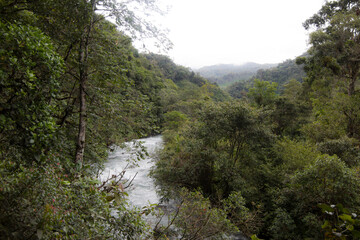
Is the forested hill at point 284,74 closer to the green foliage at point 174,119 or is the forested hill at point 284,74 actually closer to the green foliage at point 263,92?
the green foliage at point 263,92

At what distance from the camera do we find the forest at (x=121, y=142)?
2600mm

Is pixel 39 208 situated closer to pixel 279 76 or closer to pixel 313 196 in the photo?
pixel 313 196

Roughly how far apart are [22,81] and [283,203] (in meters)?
10.1

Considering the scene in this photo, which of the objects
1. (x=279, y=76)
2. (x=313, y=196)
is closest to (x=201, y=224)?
(x=313, y=196)

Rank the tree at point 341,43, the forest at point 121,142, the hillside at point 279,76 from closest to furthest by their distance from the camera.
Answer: the forest at point 121,142 < the tree at point 341,43 < the hillside at point 279,76

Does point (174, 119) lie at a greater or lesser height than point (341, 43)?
lesser

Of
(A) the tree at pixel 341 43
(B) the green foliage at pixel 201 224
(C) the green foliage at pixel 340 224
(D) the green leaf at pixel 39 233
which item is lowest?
(B) the green foliage at pixel 201 224

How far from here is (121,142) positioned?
581 centimetres

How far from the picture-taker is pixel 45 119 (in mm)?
2746

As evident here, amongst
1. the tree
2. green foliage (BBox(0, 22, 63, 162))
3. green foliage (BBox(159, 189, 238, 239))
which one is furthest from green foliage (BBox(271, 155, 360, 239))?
the tree

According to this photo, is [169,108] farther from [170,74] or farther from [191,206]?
[170,74]

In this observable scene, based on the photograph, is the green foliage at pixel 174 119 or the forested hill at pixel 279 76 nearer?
the green foliage at pixel 174 119

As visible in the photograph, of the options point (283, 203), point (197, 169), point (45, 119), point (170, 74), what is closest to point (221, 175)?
point (197, 169)

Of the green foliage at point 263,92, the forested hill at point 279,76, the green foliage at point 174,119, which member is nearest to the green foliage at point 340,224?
the green foliage at point 263,92
